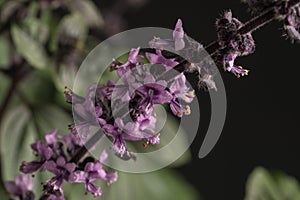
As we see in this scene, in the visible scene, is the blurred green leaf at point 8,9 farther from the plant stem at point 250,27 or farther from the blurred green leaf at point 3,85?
the plant stem at point 250,27

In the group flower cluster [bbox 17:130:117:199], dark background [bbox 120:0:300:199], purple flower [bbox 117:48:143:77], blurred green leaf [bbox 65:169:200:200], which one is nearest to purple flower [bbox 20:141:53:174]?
flower cluster [bbox 17:130:117:199]

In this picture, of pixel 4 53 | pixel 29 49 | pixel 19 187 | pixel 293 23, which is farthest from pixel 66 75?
pixel 293 23

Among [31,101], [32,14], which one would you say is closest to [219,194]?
[31,101]

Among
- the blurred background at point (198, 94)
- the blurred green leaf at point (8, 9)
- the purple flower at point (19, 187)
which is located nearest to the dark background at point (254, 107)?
the blurred background at point (198, 94)

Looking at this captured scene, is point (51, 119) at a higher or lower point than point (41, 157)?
lower

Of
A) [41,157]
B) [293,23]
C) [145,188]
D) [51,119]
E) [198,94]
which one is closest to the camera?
[293,23]

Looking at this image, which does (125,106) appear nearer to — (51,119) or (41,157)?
(41,157)

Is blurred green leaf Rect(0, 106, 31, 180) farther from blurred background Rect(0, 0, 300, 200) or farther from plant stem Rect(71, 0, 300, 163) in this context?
plant stem Rect(71, 0, 300, 163)
